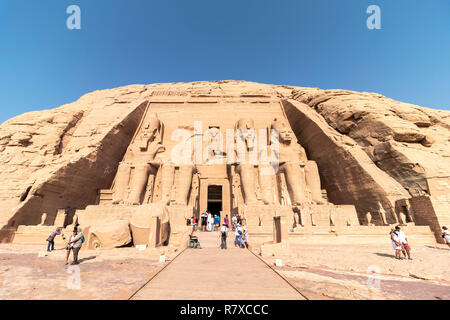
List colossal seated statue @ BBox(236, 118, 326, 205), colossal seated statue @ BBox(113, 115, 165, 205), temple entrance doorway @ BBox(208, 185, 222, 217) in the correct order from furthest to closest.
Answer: temple entrance doorway @ BBox(208, 185, 222, 217) < colossal seated statue @ BBox(236, 118, 326, 205) < colossal seated statue @ BBox(113, 115, 165, 205)

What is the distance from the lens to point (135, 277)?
3.51m

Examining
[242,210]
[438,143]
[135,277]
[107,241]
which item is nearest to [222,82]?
[242,210]

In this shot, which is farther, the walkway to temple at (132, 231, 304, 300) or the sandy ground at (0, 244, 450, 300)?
the sandy ground at (0, 244, 450, 300)

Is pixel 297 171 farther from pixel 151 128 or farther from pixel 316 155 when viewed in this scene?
pixel 151 128

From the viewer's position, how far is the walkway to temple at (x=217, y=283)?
2.60m

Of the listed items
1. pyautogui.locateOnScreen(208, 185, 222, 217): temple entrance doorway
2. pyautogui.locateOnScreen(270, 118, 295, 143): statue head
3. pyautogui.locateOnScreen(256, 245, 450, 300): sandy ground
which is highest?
pyautogui.locateOnScreen(270, 118, 295, 143): statue head

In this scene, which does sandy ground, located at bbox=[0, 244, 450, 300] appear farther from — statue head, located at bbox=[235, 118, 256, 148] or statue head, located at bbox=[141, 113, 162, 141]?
statue head, located at bbox=[141, 113, 162, 141]

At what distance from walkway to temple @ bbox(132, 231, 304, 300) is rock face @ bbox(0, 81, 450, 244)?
16.0 feet

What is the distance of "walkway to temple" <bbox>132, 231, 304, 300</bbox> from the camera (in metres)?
2.60

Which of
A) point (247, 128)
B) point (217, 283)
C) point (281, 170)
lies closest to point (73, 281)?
point (217, 283)

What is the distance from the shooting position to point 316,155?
15367 mm

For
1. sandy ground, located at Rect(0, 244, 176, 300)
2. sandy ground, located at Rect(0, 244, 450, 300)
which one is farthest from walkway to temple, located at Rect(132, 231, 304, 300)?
sandy ground, located at Rect(0, 244, 176, 300)

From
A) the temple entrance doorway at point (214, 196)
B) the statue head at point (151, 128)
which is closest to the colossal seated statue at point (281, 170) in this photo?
the temple entrance doorway at point (214, 196)
